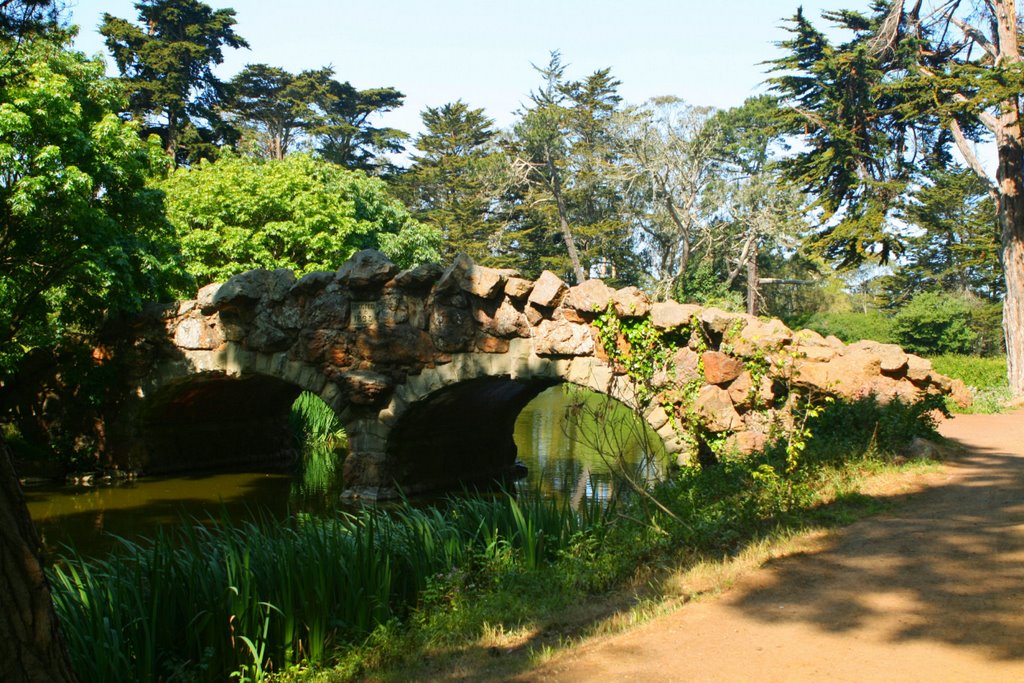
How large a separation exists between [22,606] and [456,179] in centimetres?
3400

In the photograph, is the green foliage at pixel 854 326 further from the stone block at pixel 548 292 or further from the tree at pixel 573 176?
the stone block at pixel 548 292

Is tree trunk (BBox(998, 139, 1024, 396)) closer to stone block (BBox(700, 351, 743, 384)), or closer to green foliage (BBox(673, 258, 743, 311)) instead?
stone block (BBox(700, 351, 743, 384))

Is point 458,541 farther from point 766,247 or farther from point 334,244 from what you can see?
point 766,247

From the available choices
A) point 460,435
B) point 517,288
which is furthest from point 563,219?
point 517,288

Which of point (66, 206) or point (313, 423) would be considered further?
point (313, 423)

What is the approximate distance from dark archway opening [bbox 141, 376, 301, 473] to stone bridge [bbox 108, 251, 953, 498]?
0.15 ft

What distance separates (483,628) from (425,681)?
28.3 inches

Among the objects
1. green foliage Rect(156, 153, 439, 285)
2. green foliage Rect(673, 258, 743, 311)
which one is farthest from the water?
green foliage Rect(673, 258, 743, 311)

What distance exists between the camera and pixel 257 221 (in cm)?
1873

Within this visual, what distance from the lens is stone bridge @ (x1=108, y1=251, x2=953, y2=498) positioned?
9.10m

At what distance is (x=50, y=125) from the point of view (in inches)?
418

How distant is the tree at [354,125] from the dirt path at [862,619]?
112ft

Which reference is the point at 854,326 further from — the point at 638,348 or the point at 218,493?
the point at 218,493

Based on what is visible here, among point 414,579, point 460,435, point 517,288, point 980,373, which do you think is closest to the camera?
point 414,579
